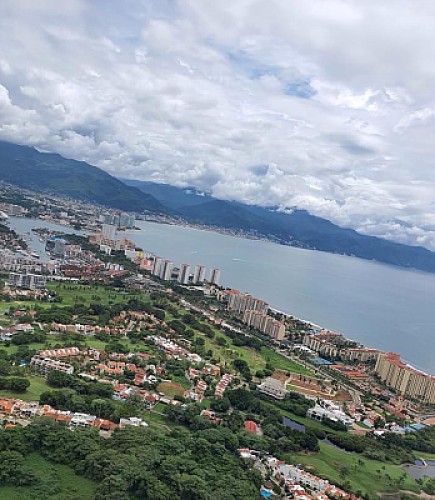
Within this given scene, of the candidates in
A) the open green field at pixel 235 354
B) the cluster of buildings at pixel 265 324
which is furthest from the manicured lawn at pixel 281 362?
→ the cluster of buildings at pixel 265 324

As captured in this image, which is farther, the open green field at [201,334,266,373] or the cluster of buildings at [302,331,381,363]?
the cluster of buildings at [302,331,381,363]

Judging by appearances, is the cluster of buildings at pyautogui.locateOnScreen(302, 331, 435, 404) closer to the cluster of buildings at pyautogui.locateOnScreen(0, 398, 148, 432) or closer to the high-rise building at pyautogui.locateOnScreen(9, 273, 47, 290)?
the cluster of buildings at pyautogui.locateOnScreen(0, 398, 148, 432)

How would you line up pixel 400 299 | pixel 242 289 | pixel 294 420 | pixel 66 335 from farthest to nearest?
pixel 400 299, pixel 242 289, pixel 66 335, pixel 294 420

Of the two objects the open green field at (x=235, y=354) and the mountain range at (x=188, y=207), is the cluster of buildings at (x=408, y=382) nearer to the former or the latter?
the open green field at (x=235, y=354)

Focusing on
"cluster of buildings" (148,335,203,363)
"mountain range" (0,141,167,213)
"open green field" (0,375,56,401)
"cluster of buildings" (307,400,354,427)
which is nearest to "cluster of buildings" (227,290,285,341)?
"cluster of buildings" (148,335,203,363)

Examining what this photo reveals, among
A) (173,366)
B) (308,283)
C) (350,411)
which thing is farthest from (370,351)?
(308,283)

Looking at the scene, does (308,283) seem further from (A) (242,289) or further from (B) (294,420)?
(B) (294,420)
